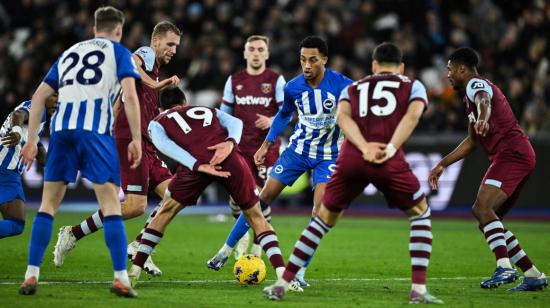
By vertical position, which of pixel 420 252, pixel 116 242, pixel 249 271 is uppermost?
pixel 420 252

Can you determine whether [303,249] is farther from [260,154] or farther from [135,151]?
[260,154]

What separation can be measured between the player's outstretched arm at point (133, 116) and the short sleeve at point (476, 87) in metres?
3.65

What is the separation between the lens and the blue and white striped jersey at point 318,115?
33.7 feet

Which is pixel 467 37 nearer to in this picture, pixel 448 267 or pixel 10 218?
pixel 448 267

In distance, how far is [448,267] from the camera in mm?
11891

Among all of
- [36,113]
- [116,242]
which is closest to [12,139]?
[36,113]

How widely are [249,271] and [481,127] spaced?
113 inches

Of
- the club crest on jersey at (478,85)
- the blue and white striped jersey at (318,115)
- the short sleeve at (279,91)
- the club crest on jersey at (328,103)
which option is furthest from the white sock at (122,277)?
the short sleeve at (279,91)

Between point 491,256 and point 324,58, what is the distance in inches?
186

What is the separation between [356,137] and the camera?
810 centimetres

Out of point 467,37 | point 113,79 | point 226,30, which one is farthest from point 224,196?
point 113,79

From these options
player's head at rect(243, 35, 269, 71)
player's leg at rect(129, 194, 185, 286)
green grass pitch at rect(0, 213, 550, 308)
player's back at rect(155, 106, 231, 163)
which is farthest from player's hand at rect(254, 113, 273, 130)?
player's leg at rect(129, 194, 185, 286)

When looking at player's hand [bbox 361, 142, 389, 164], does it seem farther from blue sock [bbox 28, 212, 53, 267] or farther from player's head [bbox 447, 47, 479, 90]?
blue sock [bbox 28, 212, 53, 267]

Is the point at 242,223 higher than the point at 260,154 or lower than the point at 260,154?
lower
